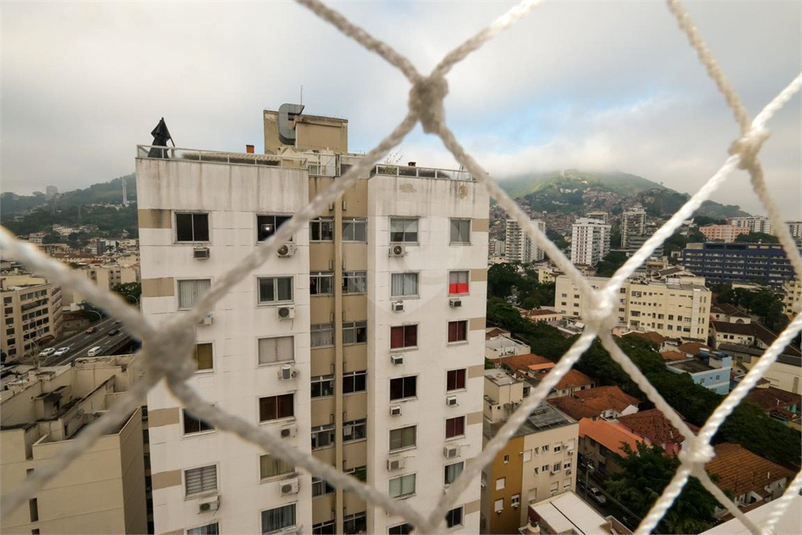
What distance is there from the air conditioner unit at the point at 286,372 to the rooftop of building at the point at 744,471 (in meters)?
8.89

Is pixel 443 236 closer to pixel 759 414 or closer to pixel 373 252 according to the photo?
pixel 373 252

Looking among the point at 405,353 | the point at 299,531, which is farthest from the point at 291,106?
the point at 299,531

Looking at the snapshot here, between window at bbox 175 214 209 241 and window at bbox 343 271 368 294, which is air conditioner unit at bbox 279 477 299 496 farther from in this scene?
window at bbox 175 214 209 241

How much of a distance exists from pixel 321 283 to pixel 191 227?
4.11 feet

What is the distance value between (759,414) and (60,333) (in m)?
24.7

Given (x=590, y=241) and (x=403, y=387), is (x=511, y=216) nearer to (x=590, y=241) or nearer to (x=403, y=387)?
(x=403, y=387)

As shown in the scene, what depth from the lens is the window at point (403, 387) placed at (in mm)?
3787

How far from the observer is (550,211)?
64.5 m

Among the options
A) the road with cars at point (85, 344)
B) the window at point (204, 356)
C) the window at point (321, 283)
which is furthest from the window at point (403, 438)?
the road with cars at point (85, 344)

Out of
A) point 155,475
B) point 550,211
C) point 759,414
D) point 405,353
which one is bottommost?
point 759,414

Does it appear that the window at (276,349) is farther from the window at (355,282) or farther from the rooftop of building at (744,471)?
the rooftop of building at (744,471)

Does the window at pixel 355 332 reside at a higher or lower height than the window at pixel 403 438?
higher

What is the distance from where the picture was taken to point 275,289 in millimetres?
3330

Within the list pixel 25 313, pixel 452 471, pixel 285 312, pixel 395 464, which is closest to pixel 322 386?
pixel 285 312
